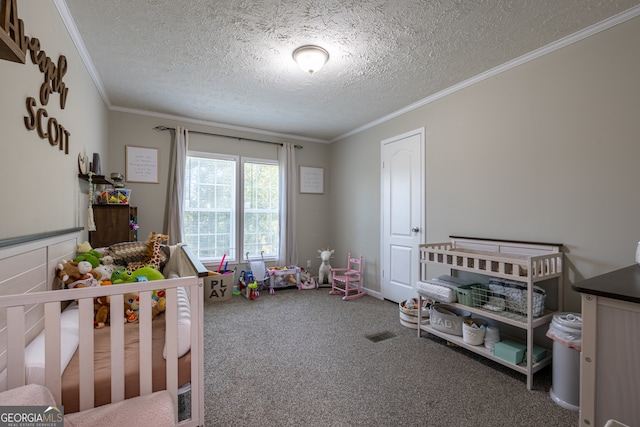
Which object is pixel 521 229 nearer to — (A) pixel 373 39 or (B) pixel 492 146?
(B) pixel 492 146

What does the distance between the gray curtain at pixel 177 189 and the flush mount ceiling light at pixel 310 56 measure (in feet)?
7.25

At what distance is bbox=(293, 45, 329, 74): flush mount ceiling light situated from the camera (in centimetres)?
224

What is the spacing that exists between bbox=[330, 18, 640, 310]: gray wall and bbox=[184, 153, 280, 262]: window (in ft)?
7.89

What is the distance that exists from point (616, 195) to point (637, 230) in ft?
0.80

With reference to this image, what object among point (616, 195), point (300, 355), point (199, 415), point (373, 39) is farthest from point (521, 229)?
Answer: point (199, 415)

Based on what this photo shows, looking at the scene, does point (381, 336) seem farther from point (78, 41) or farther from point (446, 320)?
point (78, 41)

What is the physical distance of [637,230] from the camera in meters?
1.82

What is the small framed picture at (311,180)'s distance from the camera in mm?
4797

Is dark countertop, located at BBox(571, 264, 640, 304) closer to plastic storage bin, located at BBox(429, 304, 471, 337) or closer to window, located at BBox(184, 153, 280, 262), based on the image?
plastic storage bin, located at BBox(429, 304, 471, 337)

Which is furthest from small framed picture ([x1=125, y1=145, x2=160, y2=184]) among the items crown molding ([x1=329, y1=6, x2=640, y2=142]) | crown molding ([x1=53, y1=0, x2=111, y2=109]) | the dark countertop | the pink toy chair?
the dark countertop

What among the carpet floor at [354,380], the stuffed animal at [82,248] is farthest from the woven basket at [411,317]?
Result: the stuffed animal at [82,248]

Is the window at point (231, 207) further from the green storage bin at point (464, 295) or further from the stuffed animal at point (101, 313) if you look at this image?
the green storage bin at point (464, 295)

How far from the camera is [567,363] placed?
5.61 feet

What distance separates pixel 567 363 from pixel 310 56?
2648 millimetres
